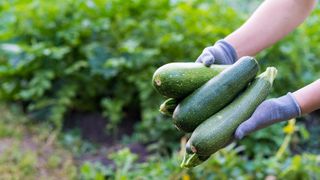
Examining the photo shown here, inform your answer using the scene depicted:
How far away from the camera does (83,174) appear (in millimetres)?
3943

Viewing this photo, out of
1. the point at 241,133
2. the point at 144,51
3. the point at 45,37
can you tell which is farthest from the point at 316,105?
the point at 45,37

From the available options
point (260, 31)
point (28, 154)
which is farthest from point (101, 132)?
point (260, 31)

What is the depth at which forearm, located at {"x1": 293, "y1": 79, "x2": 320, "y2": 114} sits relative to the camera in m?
2.31

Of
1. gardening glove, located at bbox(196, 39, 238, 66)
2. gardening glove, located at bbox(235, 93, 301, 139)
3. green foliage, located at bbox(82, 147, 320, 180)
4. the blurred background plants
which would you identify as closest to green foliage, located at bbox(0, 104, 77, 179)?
the blurred background plants

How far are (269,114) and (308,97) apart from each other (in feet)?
0.66

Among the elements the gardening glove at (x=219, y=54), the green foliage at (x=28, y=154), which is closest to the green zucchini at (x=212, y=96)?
the gardening glove at (x=219, y=54)

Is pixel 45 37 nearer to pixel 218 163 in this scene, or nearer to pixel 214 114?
pixel 218 163

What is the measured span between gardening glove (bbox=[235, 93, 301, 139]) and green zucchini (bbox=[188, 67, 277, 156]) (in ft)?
0.09

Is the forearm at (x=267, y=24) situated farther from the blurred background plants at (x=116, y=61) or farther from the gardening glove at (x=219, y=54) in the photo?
the blurred background plants at (x=116, y=61)

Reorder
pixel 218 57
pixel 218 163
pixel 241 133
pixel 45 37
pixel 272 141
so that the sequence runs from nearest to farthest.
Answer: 1. pixel 241 133
2. pixel 218 57
3. pixel 218 163
4. pixel 272 141
5. pixel 45 37

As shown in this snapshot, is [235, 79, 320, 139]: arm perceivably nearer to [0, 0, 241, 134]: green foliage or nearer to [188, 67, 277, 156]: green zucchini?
[188, 67, 277, 156]: green zucchini

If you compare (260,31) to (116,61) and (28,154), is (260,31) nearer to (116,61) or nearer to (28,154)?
(116,61)

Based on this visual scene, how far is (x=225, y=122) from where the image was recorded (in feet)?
7.27

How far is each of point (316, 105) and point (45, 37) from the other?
11.0 ft
